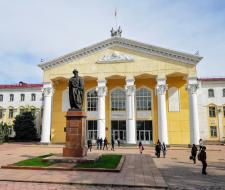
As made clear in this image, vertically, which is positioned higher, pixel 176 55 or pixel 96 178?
pixel 176 55

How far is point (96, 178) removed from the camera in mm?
10227

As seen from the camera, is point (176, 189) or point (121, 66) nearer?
point (176, 189)

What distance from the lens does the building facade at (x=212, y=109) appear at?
4141 cm

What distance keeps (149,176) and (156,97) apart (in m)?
24.6

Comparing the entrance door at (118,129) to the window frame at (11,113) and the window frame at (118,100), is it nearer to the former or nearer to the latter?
the window frame at (118,100)

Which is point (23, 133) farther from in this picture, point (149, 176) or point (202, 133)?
point (149, 176)

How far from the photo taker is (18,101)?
49.5 meters

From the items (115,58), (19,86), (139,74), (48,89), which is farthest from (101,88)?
(19,86)

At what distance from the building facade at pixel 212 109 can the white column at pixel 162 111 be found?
1352 cm

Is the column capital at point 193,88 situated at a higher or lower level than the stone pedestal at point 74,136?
higher

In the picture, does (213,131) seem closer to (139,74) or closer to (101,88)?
(139,74)

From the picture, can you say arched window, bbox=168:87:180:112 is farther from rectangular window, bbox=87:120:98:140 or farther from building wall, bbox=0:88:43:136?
building wall, bbox=0:88:43:136

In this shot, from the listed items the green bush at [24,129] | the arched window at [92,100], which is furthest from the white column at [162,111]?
the green bush at [24,129]

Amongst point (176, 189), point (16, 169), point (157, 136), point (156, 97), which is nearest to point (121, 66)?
point (156, 97)
